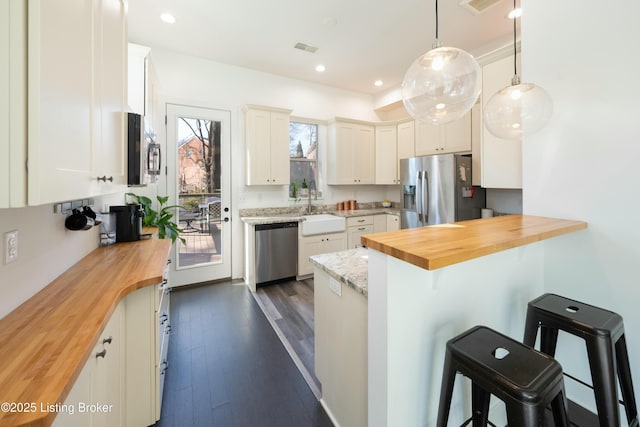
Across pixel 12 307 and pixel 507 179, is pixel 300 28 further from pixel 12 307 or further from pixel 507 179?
pixel 12 307

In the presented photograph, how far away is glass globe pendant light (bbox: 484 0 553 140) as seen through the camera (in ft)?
4.91

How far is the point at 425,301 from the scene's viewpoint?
47.3 inches

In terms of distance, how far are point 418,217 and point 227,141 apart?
2.92 m

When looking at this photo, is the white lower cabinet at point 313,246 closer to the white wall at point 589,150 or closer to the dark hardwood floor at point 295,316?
the dark hardwood floor at point 295,316

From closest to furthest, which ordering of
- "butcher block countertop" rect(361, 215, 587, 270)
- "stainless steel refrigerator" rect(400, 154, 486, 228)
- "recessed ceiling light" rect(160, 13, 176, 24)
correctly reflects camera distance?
"butcher block countertop" rect(361, 215, 587, 270)
"recessed ceiling light" rect(160, 13, 176, 24)
"stainless steel refrigerator" rect(400, 154, 486, 228)

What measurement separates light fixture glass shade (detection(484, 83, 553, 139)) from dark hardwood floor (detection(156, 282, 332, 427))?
6.81 feet

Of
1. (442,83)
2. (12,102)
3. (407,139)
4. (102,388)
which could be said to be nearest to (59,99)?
(12,102)

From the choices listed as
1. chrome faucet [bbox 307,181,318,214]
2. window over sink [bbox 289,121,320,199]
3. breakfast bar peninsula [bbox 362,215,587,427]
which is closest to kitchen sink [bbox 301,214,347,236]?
chrome faucet [bbox 307,181,318,214]

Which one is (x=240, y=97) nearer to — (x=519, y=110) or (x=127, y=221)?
(x=127, y=221)

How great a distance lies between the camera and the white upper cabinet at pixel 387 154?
183 inches

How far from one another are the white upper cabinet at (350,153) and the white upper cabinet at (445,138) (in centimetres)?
89

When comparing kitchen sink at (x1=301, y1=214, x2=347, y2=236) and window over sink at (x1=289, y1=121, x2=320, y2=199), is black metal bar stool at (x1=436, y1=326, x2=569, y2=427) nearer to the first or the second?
kitchen sink at (x1=301, y1=214, x2=347, y2=236)

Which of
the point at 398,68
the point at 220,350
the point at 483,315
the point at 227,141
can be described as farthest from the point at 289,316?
the point at 398,68

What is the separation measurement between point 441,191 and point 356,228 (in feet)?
4.85
